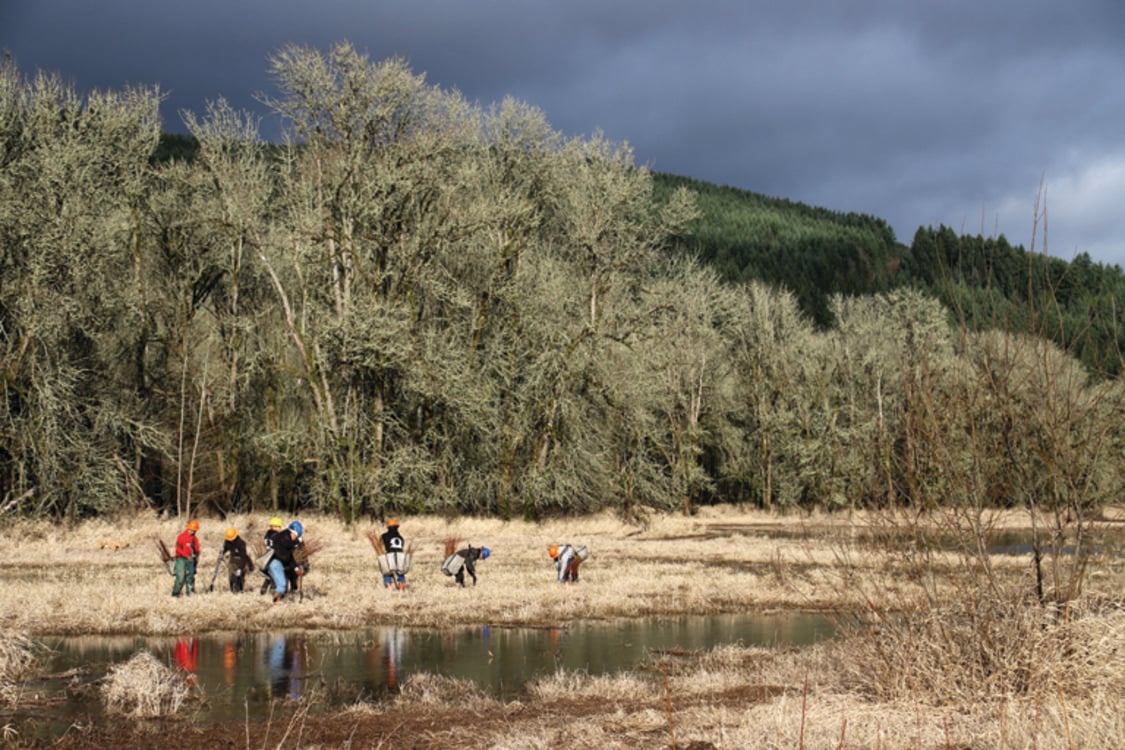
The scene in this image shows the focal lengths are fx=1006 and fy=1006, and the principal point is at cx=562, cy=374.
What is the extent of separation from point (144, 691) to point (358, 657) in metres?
4.15

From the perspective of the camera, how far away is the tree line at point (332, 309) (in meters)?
35.2

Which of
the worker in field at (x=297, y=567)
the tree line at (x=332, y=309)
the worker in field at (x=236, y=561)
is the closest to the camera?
the worker in field at (x=297, y=567)

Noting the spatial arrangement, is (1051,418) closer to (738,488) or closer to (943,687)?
(943,687)

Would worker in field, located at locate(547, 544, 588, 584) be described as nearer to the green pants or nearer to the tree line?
the green pants

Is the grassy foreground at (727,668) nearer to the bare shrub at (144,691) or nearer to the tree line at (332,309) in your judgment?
the bare shrub at (144,691)

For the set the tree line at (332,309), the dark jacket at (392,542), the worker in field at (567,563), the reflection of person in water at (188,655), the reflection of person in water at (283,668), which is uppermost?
the tree line at (332,309)

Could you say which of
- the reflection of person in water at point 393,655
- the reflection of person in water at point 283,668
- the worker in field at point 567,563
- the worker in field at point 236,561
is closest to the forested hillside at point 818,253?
the worker in field at point 567,563

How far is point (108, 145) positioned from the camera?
38719 mm

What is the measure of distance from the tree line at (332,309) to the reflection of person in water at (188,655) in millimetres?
20980

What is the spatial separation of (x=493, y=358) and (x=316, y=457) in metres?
8.01

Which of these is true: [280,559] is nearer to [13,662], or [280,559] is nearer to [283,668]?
[283,668]

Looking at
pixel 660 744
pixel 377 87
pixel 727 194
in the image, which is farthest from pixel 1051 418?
pixel 727 194

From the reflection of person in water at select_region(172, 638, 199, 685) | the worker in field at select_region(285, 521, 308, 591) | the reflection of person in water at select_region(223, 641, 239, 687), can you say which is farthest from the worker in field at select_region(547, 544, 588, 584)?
the reflection of person in water at select_region(172, 638, 199, 685)

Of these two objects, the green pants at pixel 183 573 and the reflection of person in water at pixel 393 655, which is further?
the green pants at pixel 183 573
